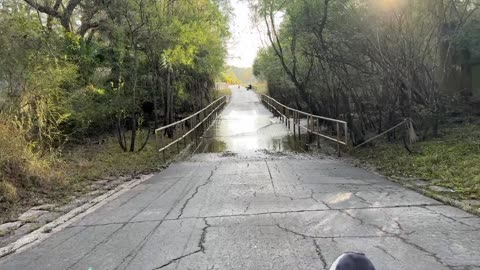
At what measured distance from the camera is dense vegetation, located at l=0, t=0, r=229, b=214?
8797 millimetres

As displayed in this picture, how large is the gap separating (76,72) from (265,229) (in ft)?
33.6

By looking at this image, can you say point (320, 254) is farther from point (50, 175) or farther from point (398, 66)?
point (398, 66)

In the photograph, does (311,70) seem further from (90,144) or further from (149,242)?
(149,242)

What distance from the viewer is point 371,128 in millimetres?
15672

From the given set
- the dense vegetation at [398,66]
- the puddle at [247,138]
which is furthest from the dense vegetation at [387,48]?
the puddle at [247,138]

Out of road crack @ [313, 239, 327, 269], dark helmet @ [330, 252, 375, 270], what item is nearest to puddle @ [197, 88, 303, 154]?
road crack @ [313, 239, 327, 269]

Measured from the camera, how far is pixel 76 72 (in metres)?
13.6

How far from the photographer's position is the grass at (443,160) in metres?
7.34

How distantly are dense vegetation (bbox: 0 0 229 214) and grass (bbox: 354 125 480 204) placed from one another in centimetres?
682

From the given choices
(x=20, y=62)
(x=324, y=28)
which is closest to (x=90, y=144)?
(x=20, y=62)

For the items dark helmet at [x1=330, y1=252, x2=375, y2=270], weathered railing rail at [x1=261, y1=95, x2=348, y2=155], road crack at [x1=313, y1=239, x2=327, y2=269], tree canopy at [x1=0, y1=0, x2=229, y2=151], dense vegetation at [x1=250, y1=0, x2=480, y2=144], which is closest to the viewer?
dark helmet at [x1=330, y1=252, x2=375, y2=270]

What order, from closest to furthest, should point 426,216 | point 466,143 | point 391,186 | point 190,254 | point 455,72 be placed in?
point 190,254 < point 426,216 < point 391,186 < point 466,143 < point 455,72

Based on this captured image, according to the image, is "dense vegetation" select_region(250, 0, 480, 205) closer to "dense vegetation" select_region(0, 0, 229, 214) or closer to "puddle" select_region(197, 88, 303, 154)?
"puddle" select_region(197, 88, 303, 154)

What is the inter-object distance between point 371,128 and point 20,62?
11.2 metres
